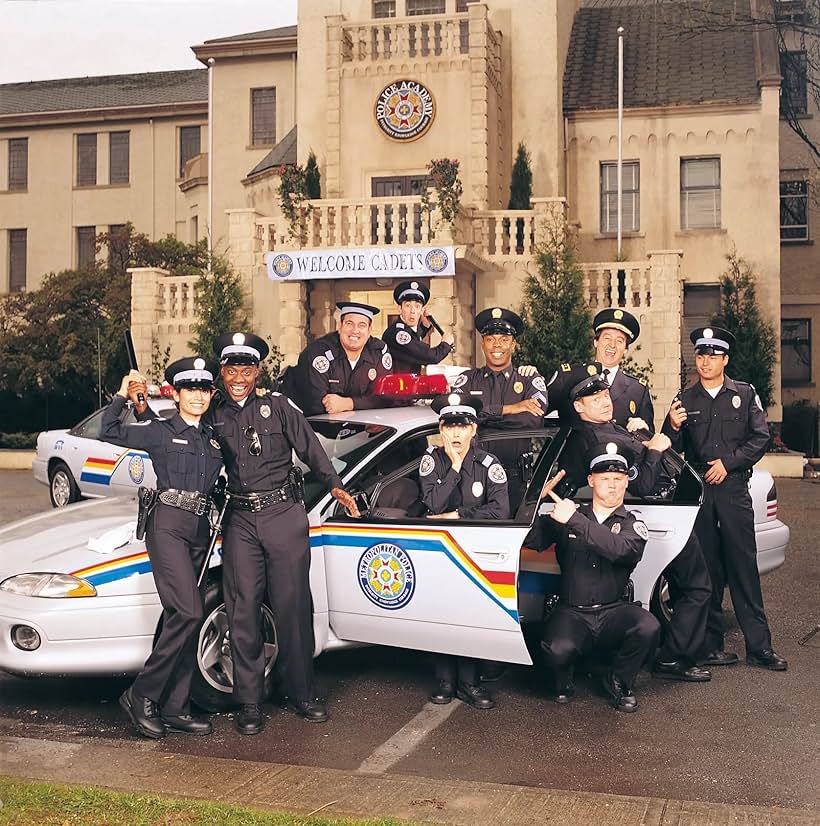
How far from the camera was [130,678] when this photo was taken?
281 inches

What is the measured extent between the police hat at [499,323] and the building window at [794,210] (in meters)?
25.8

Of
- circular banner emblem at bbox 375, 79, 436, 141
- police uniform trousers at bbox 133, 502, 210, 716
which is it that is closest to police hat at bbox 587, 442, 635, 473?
police uniform trousers at bbox 133, 502, 210, 716

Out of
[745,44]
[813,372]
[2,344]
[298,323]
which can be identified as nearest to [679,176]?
[745,44]

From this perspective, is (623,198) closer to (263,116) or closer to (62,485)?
(263,116)

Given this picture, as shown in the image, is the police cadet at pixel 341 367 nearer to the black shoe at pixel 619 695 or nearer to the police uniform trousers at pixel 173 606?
the police uniform trousers at pixel 173 606

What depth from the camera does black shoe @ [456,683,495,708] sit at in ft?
21.5

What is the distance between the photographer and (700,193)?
92.4 ft

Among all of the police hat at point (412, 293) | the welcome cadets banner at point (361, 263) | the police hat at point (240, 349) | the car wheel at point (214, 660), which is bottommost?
the car wheel at point (214, 660)

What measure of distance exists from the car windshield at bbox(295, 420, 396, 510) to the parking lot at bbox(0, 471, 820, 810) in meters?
Answer: 1.15

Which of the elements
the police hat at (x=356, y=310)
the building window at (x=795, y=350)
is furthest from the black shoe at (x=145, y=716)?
the building window at (x=795, y=350)

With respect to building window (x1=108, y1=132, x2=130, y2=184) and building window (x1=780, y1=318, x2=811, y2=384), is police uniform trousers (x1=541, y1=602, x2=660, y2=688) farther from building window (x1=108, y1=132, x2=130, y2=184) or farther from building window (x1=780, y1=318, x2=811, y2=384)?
building window (x1=108, y1=132, x2=130, y2=184)

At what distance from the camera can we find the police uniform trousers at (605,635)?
6.42 metres

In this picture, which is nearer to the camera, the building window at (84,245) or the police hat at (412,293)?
the police hat at (412,293)

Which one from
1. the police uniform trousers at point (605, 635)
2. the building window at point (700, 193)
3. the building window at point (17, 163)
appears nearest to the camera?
the police uniform trousers at point (605, 635)
